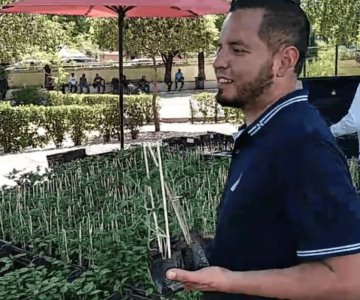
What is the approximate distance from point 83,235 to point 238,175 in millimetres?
3062

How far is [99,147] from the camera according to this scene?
13164 mm

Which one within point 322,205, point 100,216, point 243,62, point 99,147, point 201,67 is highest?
point 243,62

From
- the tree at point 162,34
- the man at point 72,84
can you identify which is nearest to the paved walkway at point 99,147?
the tree at point 162,34

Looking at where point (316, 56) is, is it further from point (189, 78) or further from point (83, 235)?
point (189, 78)

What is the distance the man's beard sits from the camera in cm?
143

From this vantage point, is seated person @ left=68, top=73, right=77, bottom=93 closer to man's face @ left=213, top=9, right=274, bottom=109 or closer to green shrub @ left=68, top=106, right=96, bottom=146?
green shrub @ left=68, top=106, right=96, bottom=146

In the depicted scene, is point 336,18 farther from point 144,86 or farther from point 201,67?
point 201,67

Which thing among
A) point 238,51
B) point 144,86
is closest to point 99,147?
point 238,51

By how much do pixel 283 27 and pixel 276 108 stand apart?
18cm

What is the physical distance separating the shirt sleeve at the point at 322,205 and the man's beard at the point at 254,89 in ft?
0.63

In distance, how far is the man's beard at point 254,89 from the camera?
4.68 feet

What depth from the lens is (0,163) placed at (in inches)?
455

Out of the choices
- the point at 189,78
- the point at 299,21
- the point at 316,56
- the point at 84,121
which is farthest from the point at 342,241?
the point at 189,78

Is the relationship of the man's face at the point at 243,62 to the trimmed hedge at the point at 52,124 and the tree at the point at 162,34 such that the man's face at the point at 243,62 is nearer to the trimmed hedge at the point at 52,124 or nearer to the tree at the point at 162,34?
the trimmed hedge at the point at 52,124
